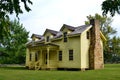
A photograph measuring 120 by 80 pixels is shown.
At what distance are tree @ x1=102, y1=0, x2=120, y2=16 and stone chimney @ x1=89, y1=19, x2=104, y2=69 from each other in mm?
24901

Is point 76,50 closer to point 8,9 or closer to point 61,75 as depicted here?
point 61,75

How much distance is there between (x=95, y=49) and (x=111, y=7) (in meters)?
25.3

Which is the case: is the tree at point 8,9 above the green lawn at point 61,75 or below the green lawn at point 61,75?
above

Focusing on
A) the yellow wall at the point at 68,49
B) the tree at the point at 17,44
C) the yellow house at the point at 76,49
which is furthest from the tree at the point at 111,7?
the tree at the point at 17,44

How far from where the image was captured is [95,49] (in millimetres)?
33469

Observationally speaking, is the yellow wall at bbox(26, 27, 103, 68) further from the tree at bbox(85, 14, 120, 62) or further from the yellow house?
the tree at bbox(85, 14, 120, 62)

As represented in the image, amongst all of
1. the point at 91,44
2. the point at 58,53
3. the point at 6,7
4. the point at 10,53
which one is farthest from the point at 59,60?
the point at 6,7

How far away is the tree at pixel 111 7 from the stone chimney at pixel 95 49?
24.9 metres

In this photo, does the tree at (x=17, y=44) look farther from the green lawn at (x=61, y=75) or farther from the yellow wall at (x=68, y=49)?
the green lawn at (x=61, y=75)

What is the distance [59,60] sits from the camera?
1435 inches

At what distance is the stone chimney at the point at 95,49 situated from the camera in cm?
3321

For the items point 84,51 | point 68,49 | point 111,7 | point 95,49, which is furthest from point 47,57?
point 111,7

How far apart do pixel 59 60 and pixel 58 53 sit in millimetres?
1068

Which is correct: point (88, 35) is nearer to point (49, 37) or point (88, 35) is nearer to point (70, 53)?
point (70, 53)
